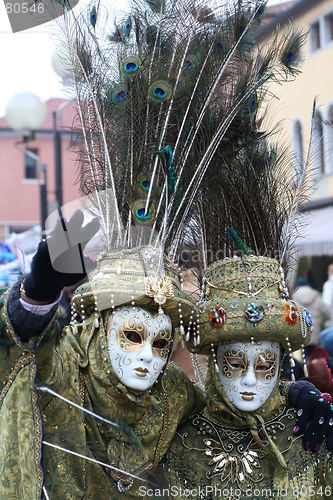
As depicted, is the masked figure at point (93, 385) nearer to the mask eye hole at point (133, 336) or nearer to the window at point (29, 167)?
the mask eye hole at point (133, 336)

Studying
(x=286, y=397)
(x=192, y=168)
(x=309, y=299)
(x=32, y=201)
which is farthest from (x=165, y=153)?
(x=32, y=201)

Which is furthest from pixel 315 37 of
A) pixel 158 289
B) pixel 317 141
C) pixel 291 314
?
pixel 158 289

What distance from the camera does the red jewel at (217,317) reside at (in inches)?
116

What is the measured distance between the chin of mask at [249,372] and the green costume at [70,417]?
0.24 meters

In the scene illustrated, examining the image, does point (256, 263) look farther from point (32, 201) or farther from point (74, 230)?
point (32, 201)

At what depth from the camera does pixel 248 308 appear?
2.94 metres

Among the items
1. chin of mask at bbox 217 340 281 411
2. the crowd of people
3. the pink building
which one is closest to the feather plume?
the crowd of people

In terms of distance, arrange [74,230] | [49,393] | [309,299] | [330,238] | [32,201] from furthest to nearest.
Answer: [32,201]
[330,238]
[309,299]
[49,393]
[74,230]

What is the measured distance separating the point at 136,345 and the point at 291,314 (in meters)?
0.71

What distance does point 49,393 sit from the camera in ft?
8.34

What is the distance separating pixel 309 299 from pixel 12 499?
14.6ft

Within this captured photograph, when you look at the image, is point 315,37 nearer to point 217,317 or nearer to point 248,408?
point 217,317

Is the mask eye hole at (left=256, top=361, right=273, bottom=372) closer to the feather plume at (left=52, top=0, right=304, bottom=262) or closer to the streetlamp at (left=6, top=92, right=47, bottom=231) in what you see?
the feather plume at (left=52, top=0, right=304, bottom=262)

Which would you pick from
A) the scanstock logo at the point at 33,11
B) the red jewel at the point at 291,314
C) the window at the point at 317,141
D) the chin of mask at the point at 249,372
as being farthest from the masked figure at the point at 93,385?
the window at the point at 317,141
